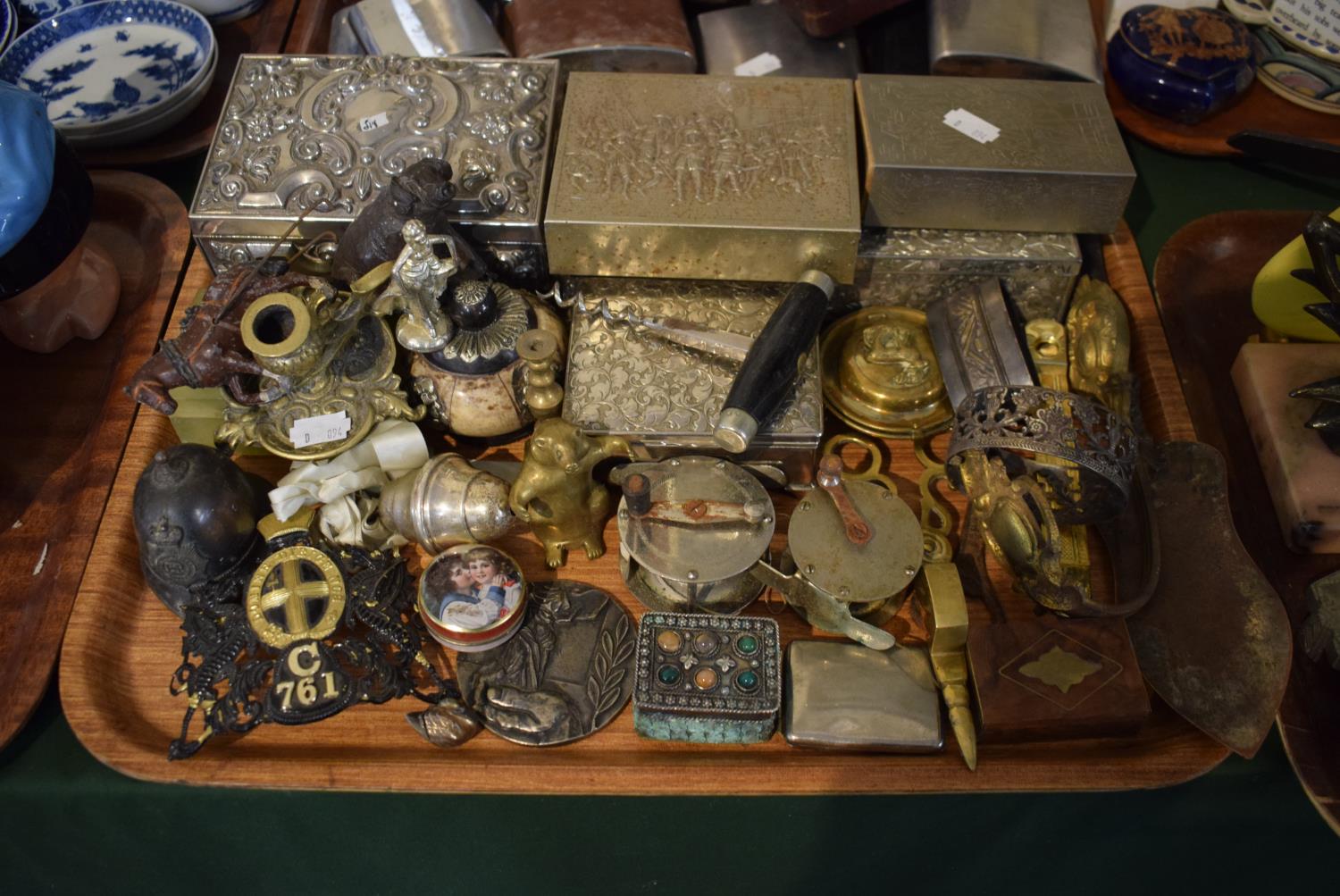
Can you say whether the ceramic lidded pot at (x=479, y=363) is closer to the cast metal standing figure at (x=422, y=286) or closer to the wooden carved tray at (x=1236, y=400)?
the cast metal standing figure at (x=422, y=286)

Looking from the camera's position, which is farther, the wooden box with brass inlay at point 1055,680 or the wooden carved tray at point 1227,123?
the wooden carved tray at point 1227,123

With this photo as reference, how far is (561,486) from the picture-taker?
1.41m

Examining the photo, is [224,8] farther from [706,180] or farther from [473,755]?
[473,755]

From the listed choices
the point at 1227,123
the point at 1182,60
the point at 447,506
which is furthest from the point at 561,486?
the point at 1227,123

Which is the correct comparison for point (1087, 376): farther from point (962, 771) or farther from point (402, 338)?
point (402, 338)

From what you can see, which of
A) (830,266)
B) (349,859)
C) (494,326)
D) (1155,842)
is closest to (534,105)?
(494,326)

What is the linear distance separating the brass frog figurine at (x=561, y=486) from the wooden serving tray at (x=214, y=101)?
45.4 inches

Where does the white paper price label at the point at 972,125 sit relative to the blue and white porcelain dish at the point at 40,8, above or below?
above

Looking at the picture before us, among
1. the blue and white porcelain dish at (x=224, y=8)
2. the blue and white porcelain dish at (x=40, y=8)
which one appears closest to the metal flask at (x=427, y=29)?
the blue and white porcelain dish at (x=224, y=8)

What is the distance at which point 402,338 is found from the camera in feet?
5.03

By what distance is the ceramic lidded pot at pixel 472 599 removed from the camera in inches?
54.6

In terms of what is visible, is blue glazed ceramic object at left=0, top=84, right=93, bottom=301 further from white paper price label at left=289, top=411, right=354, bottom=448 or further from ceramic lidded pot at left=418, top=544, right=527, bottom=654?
ceramic lidded pot at left=418, top=544, right=527, bottom=654

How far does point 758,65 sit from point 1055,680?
1.35 meters

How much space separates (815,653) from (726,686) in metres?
0.16
